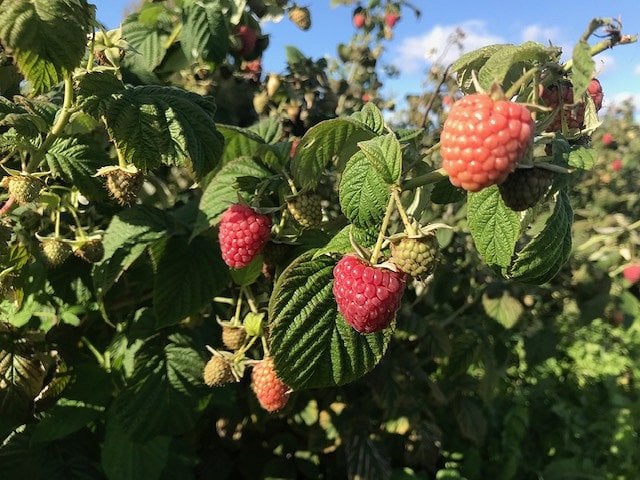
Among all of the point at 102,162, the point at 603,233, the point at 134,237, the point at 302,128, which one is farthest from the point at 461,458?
the point at 102,162

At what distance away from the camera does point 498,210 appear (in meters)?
0.81

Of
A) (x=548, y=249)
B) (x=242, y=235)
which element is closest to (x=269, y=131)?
(x=242, y=235)

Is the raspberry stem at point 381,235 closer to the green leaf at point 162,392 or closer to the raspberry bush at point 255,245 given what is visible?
the raspberry bush at point 255,245

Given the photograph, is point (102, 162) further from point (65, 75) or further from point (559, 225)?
point (559, 225)

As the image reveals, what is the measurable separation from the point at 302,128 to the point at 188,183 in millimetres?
513

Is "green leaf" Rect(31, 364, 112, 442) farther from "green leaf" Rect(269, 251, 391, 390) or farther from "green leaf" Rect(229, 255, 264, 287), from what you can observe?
"green leaf" Rect(269, 251, 391, 390)

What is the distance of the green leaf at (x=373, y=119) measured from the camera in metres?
0.98

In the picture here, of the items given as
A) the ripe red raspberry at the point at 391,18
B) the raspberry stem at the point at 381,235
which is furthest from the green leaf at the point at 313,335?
the ripe red raspberry at the point at 391,18

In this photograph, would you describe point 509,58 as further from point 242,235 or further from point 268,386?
point 268,386

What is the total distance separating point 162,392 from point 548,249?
0.97m

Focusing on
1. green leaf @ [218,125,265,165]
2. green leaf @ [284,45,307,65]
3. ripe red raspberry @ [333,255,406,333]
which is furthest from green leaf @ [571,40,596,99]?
green leaf @ [284,45,307,65]

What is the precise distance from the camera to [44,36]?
0.82 metres

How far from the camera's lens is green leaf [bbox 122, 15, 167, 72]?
1.68 m

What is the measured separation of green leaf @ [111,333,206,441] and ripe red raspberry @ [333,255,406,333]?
71 cm
